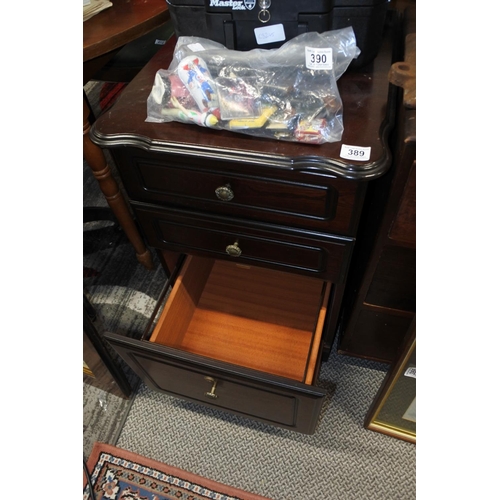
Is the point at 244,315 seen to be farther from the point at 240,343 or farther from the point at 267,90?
the point at 267,90

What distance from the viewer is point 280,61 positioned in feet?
2.19

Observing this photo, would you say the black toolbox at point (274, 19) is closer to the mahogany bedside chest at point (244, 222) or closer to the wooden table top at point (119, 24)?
the mahogany bedside chest at point (244, 222)

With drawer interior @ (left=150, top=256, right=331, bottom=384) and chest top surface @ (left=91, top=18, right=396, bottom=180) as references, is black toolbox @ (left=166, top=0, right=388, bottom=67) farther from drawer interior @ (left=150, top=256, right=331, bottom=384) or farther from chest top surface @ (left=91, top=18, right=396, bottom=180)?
drawer interior @ (left=150, top=256, right=331, bottom=384)

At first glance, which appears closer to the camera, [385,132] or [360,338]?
[385,132]

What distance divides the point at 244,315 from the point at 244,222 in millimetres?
376

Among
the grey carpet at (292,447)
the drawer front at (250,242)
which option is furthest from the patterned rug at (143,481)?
the drawer front at (250,242)

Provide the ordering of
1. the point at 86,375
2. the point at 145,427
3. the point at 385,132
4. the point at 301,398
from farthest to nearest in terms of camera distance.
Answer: the point at 145,427 < the point at 86,375 < the point at 301,398 < the point at 385,132

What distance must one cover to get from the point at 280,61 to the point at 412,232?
1.17 feet

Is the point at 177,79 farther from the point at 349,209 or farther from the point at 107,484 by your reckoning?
the point at 107,484

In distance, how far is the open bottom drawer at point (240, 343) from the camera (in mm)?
740

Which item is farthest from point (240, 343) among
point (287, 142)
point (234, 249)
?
point (287, 142)

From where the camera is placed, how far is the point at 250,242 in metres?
0.79

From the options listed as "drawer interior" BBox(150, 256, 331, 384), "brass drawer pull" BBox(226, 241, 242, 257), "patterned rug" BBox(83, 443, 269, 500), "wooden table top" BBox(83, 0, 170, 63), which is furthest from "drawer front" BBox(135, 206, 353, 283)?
"patterned rug" BBox(83, 443, 269, 500)
